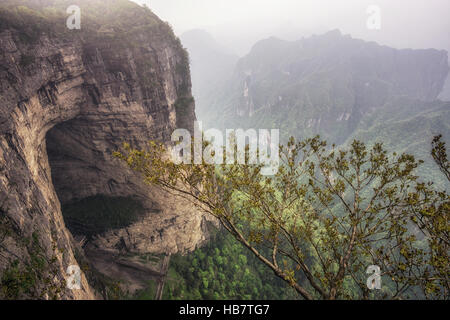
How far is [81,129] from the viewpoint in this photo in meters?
16.3

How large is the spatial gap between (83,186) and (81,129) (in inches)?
198

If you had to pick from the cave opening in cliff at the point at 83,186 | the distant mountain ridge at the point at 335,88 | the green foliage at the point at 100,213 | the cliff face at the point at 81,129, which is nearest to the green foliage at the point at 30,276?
the cliff face at the point at 81,129

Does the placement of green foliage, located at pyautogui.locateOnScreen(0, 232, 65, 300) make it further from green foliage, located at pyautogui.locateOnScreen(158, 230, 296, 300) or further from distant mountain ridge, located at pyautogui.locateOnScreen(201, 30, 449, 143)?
distant mountain ridge, located at pyautogui.locateOnScreen(201, 30, 449, 143)

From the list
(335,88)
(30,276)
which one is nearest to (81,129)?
(30,276)

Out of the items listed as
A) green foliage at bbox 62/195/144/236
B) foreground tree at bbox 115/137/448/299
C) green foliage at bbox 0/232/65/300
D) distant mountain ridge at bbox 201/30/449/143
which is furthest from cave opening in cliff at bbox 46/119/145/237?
distant mountain ridge at bbox 201/30/449/143

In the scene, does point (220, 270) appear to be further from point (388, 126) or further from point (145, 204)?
point (388, 126)

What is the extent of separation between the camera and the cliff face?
8.95 m

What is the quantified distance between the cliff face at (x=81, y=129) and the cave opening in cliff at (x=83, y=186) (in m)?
0.09

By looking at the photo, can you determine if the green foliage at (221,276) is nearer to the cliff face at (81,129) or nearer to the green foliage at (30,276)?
the cliff face at (81,129)

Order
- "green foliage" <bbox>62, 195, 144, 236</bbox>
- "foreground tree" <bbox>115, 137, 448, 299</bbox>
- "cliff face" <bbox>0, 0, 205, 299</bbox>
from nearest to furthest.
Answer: "foreground tree" <bbox>115, 137, 448, 299</bbox> < "cliff face" <bbox>0, 0, 205, 299</bbox> < "green foliage" <bbox>62, 195, 144, 236</bbox>

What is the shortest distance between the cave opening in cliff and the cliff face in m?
0.09

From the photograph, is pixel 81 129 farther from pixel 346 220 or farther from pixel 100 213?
pixel 346 220
